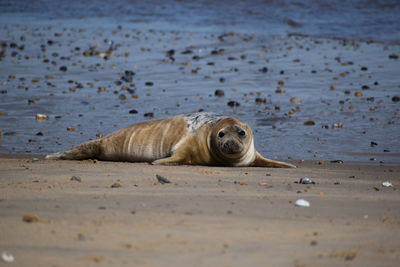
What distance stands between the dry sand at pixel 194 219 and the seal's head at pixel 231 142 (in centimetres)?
88

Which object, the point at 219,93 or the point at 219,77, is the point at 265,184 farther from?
the point at 219,77

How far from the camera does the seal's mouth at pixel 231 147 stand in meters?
7.98

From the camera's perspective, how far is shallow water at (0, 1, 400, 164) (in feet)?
33.7

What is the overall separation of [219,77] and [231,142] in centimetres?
721

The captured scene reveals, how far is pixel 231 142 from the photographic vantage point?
7.99 metres

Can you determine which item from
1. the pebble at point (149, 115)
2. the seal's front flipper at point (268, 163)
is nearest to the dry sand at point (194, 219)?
the seal's front flipper at point (268, 163)

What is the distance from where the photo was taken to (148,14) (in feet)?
94.2

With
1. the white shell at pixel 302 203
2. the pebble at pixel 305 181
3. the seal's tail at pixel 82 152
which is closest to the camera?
the white shell at pixel 302 203

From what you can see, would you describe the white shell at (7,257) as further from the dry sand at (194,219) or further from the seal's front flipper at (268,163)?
the seal's front flipper at (268,163)

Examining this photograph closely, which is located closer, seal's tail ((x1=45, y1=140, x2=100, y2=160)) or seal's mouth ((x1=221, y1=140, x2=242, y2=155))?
seal's mouth ((x1=221, y1=140, x2=242, y2=155))

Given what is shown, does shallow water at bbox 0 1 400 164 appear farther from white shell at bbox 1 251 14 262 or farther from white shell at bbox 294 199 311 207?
white shell at bbox 1 251 14 262

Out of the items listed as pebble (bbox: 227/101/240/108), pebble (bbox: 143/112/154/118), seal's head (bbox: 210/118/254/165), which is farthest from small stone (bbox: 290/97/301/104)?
seal's head (bbox: 210/118/254/165)

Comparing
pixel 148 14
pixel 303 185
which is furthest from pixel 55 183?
pixel 148 14

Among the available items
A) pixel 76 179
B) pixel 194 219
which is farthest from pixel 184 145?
pixel 194 219
